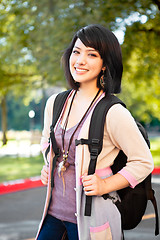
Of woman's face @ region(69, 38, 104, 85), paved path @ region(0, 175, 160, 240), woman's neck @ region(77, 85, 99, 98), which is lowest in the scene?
paved path @ region(0, 175, 160, 240)

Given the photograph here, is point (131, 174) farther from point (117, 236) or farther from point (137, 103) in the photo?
point (137, 103)

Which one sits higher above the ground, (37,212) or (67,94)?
(67,94)

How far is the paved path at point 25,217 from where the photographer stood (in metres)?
4.68

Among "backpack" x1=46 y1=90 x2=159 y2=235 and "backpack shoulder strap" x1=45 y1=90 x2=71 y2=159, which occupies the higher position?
"backpack shoulder strap" x1=45 y1=90 x2=71 y2=159

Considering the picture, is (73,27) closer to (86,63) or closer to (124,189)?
(86,63)

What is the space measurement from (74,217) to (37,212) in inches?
174

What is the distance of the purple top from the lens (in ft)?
5.78

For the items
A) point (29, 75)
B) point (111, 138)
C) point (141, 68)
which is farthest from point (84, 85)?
point (29, 75)

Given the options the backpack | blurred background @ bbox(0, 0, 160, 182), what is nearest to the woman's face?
the backpack

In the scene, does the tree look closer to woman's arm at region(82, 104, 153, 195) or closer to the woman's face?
the woman's face

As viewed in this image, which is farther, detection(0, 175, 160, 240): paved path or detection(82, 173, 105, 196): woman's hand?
detection(0, 175, 160, 240): paved path

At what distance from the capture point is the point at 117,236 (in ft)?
5.47

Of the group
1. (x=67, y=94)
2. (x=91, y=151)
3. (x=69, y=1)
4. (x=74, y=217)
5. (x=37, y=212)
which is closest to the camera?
(x=91, y=151)

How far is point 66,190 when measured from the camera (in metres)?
1.79
